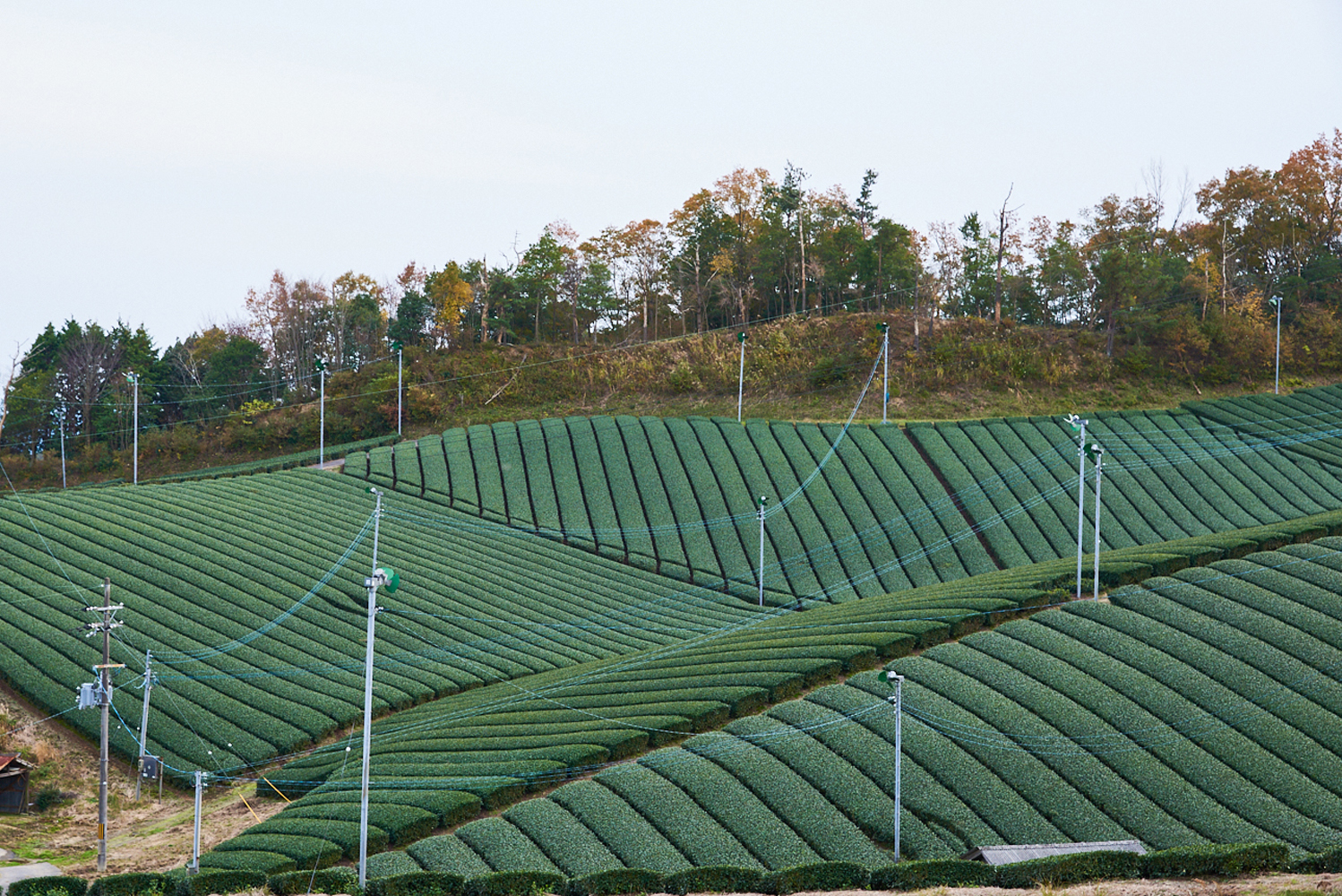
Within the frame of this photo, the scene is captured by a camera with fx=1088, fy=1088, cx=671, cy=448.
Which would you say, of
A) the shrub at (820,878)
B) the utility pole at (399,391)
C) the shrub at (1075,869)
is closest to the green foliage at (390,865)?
the shrub at (820,878)

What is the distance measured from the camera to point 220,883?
23.3 meters

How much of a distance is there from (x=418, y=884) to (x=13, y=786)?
725 inches

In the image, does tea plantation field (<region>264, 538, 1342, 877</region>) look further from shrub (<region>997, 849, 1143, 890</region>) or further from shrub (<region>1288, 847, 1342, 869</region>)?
shrub (<region>1288, 847, 1342, 869</region>)

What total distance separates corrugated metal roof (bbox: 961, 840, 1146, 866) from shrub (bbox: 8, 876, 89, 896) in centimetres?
1979

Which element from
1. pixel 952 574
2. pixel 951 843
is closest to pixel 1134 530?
pixel 952 574

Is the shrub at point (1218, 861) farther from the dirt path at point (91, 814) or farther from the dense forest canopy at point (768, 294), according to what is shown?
the dense forest canopy at point (768, 294)

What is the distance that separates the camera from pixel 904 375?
79.3 metres

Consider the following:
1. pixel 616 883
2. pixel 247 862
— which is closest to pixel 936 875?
pixel 616 883

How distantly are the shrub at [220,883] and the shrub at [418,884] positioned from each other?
2.84m

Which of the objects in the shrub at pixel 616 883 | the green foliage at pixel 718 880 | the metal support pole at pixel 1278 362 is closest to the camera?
the shrub at pixel 616 883

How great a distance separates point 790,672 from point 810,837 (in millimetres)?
8576

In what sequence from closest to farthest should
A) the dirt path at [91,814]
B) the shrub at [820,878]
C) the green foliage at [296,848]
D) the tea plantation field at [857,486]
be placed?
the shrub at [820,878]
the green foliage at [296,848]
the dirt path at [91,814]
the tea plantation field at [857,486]

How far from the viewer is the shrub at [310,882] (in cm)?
2353

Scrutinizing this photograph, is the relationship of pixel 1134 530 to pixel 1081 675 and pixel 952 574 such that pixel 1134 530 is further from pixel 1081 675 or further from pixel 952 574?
pixel 1081 675
